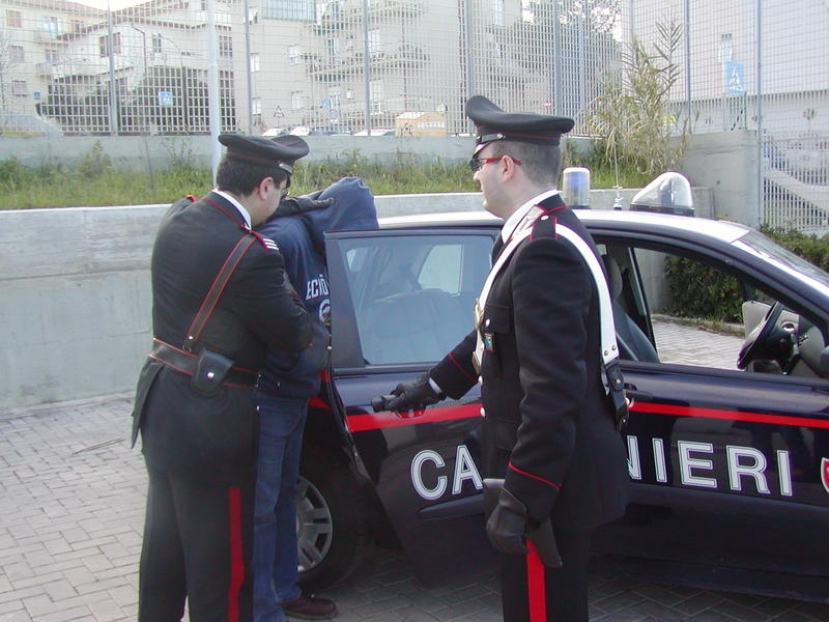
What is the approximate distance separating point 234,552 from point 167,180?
281 inches

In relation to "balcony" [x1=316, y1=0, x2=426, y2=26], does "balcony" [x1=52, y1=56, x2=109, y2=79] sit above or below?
below

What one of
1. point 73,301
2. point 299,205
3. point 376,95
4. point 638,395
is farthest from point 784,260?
point 376,95

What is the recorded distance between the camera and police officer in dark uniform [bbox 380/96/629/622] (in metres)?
2.22

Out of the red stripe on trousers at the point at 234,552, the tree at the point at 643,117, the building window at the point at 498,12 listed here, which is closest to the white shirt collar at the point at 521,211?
the red stripe on trousers at the point at 234,552

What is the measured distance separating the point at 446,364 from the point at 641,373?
35.3 inches

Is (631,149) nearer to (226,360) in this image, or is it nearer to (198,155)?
(198,155)

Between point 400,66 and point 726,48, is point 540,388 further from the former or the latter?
point 726,48

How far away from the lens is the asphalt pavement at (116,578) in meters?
3.80

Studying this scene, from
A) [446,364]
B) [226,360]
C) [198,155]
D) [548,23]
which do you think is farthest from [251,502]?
[548,23]

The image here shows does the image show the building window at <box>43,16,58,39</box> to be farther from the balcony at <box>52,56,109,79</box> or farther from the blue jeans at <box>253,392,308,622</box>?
the blue jeans at <box>253,392,308,622</box>

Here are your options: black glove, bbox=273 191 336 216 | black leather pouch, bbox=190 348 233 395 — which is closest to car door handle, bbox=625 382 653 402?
black glove, bbox=273 191 336 216

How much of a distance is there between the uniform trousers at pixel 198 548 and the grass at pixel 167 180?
5.38 m

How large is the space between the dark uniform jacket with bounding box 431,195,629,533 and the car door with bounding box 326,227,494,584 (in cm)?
97

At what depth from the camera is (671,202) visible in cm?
409
